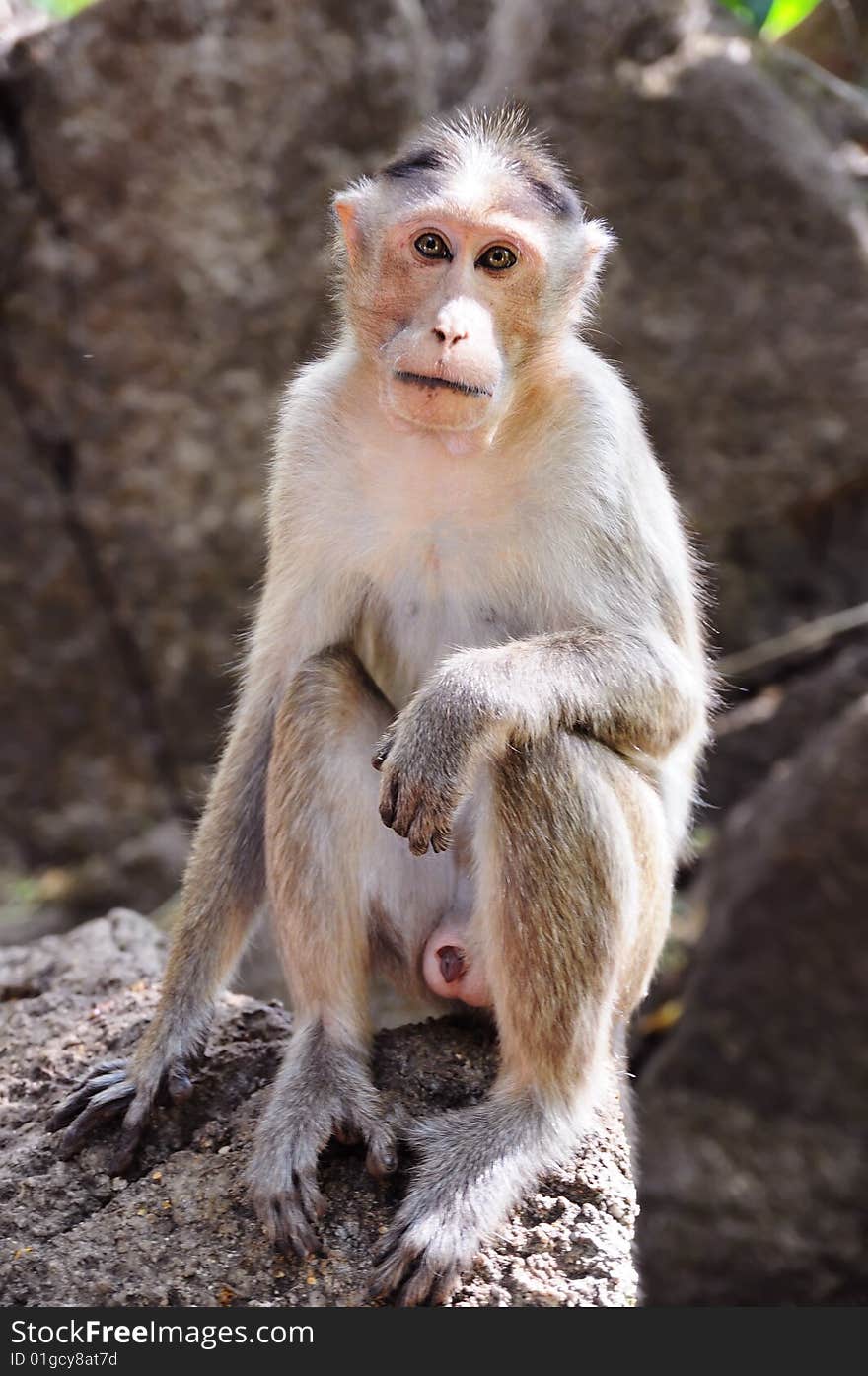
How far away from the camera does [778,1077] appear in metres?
6.67

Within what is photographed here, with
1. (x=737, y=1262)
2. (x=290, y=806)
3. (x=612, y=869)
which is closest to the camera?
(x=612, y=869)

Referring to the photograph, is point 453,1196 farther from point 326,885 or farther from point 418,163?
point 418,163

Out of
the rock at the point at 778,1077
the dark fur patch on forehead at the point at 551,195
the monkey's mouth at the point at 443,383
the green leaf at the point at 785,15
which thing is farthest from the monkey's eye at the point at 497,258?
the green leaf at the point at 785,15

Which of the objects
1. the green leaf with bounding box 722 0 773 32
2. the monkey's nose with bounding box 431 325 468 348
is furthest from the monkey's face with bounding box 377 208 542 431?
the green leaf with bounding box 722 0 773 32

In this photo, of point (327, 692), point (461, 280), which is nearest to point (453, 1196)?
point (327, 692)

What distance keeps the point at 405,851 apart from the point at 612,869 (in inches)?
25.2

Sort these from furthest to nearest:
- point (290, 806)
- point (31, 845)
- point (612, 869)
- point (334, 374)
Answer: point (31, 845) < point (334, 374) < point (290, 806) < point (612, 869)

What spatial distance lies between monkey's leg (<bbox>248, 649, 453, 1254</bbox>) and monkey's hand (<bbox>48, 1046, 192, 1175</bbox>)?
0.29 m

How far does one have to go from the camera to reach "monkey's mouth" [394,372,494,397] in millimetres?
2988

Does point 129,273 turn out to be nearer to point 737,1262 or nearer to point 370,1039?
point 370,1039

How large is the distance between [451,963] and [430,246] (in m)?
1.66

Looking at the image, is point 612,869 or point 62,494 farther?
point 62,494

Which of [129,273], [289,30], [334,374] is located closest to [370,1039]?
[334,374]

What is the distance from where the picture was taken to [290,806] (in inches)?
129
